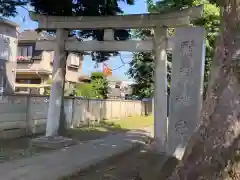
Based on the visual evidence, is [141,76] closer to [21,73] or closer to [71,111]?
[21,73]

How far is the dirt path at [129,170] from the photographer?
7764mm

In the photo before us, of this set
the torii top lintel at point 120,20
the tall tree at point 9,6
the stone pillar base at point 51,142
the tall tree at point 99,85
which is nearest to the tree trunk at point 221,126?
the torii top lintel at point 120,20

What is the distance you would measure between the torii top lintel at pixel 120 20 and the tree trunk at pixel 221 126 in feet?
22.7

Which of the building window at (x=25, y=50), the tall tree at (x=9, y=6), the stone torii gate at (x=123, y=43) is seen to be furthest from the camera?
the building window at (x=25, y=50)

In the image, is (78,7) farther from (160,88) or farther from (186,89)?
(186,89)

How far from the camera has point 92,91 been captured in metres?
32.4

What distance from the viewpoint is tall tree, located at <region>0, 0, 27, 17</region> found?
42.5 ft

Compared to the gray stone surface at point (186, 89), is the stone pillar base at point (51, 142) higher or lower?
lower

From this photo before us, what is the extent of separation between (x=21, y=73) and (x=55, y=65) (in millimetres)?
23165

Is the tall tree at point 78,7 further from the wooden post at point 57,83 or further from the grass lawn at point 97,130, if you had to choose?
the grass lawn at point 97,130

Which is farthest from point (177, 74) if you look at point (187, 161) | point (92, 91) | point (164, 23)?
point (92, 91)

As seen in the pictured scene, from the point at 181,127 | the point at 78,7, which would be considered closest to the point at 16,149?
the point at 181,127

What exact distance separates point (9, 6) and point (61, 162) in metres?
5.96

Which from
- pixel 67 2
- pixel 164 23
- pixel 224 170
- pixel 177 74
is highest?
pixel 67 2
